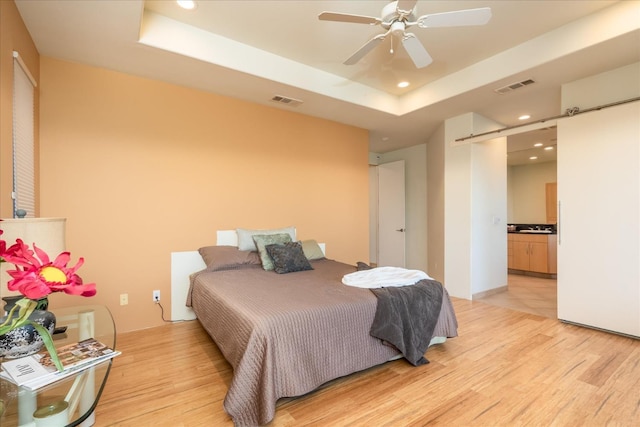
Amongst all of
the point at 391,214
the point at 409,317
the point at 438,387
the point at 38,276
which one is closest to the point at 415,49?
the point at 409,317

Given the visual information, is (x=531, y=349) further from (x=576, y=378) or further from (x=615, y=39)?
(x=615, y=39)

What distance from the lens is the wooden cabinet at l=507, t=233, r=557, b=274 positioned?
537 centimetres

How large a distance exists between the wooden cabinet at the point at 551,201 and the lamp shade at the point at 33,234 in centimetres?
779

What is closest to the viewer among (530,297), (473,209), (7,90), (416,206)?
(7,90)

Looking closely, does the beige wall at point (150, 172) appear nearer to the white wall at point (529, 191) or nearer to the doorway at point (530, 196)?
the doorway at point (530, 196)

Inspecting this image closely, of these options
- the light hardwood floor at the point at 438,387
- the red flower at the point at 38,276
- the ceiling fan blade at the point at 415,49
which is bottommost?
the light hardwood floor at the point at 438,387

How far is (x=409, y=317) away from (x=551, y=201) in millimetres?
6017

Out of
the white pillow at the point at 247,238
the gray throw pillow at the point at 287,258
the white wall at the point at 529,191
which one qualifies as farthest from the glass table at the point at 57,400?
the white wall at the point at 529,191

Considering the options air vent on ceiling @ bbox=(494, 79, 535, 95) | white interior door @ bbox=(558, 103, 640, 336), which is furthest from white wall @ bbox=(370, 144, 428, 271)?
white interior door @ bbox=(558, 103, 640, 336)

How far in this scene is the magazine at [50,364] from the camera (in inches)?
42.6

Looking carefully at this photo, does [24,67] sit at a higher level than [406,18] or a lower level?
lower

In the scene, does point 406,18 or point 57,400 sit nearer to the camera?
point 57,400

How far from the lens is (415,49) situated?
223 centimetres

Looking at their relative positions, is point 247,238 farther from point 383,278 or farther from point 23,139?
point 23,139
